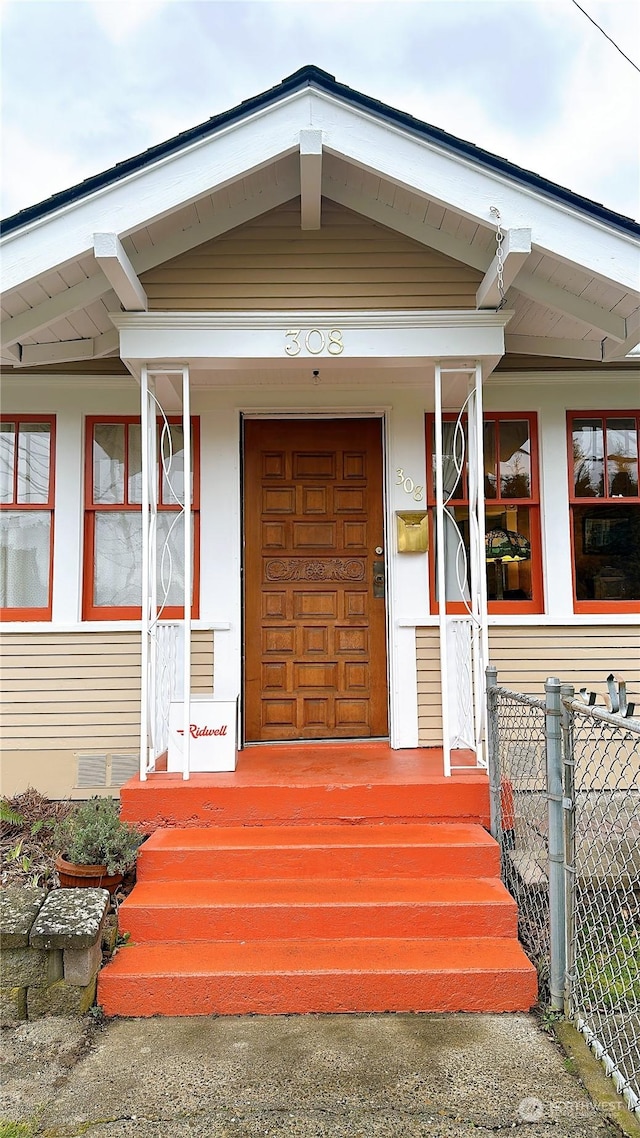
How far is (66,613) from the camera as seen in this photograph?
4.69 metres

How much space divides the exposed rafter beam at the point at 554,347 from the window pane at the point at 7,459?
3.41m

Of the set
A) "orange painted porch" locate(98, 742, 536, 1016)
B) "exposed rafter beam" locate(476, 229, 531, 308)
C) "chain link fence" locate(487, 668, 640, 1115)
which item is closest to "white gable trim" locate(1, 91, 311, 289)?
"exposed rafter beam" locate(476, 229, 531, 308)

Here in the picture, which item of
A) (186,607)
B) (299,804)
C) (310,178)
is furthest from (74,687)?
(310,178)

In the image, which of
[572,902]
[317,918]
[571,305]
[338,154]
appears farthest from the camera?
[571,305]

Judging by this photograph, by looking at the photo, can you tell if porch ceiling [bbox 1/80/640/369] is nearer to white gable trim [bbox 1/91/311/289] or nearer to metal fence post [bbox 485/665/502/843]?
white gable trim [bbox 1/91/311/289]

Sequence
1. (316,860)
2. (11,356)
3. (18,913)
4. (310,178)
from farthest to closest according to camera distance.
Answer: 1. (11,356)
2. (310,178)
3. (316,860)
4. (18,913)

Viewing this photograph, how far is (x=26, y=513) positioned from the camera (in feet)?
15.7

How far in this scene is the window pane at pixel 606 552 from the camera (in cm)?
486

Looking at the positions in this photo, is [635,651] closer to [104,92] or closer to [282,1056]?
[282,1056]

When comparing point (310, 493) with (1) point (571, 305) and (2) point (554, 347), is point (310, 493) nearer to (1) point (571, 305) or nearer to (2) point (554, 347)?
(2) point (554, 347)

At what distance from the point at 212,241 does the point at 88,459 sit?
169cm

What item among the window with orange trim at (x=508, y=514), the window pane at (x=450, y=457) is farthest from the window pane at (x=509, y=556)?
the window pane at (x=450, y=457)

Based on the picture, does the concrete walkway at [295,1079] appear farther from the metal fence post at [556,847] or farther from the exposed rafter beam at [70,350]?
the exposed rafter beam at [70,350]

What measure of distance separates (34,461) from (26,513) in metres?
0.37
